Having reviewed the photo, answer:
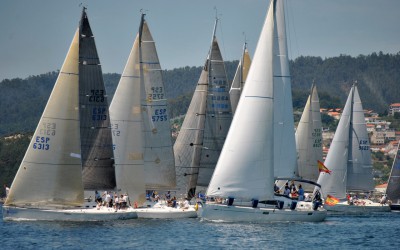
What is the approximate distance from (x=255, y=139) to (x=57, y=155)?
9.57 meters

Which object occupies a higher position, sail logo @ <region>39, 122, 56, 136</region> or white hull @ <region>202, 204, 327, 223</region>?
sail logo @ <region>39, 122, 56, 136</region>

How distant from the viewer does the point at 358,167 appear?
7200 cm

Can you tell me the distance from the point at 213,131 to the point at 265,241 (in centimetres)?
1692

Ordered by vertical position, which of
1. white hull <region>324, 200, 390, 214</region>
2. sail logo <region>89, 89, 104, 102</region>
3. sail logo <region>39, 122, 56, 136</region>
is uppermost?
sail logo <region>89, 89, 104, 102</region>

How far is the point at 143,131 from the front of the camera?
55250mm

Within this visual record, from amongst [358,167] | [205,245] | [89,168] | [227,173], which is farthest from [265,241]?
[358,167]

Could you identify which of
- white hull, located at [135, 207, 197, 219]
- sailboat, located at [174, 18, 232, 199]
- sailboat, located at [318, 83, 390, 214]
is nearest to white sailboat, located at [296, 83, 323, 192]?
sailboat, located at [318, 83, 390, 214]

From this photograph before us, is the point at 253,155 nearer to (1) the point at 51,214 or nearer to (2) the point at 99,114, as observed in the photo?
(2) the point at 99,114

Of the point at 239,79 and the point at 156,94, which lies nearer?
the point at 156,94

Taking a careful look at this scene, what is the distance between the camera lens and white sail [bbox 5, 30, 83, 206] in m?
47.2

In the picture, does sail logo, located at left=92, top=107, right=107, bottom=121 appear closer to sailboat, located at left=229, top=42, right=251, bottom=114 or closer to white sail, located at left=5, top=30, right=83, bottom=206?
white sail, located at left=5, top=30, right=83, bottom=206

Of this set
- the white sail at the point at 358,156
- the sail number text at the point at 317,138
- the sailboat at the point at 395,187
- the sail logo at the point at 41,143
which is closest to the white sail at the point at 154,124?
the sail logo at the point at 41,143

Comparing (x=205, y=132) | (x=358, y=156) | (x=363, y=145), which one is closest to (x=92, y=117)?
(x=205, y=132)

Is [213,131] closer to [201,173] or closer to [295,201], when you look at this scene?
[201,173]
